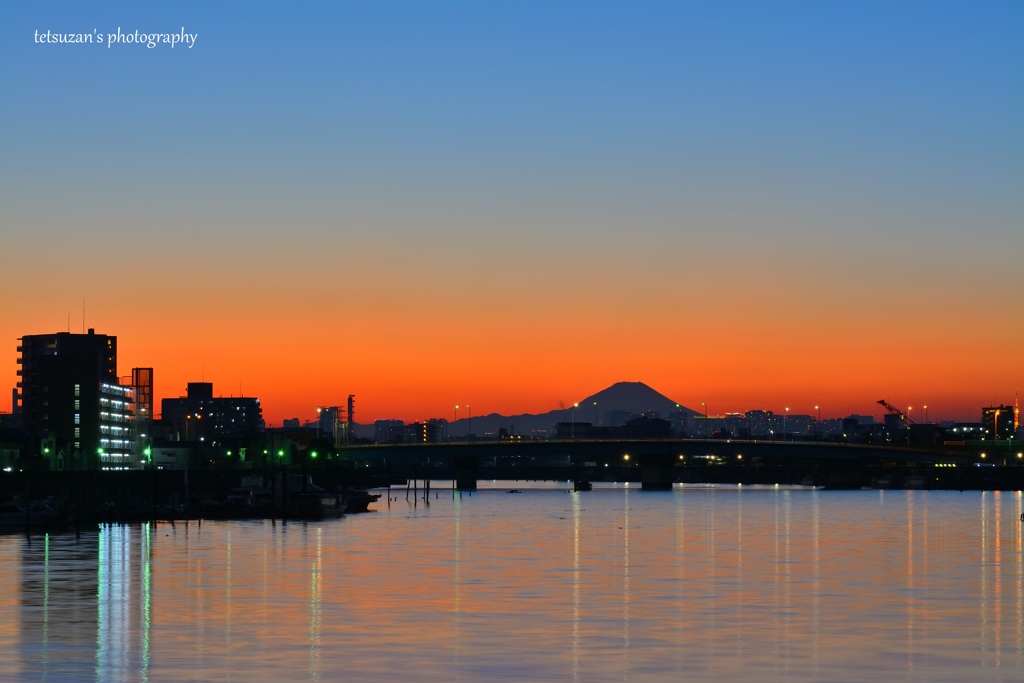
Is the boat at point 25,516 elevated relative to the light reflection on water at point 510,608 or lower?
lower

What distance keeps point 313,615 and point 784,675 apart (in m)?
25.1

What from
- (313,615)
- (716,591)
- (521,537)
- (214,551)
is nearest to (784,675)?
(313,615)

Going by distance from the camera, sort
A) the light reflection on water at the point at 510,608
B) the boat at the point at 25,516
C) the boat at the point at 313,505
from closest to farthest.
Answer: the light reflection on water at the point at 510,608 → the boat at the point at 25,516 → the boat at the point at 313,505

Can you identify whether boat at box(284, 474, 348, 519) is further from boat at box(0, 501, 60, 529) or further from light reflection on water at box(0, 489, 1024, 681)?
light reflection on water at box(0, 489, 1024, 681)

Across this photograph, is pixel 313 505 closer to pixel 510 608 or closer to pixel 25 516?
pixel 25 516

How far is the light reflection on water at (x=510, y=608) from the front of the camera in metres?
51.9

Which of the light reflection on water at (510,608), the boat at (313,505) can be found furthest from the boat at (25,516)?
the boat at (313,505)

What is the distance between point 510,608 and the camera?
71500mm

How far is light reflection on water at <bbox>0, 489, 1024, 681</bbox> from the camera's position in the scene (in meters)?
51.9

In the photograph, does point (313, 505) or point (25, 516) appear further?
point (313, 505)

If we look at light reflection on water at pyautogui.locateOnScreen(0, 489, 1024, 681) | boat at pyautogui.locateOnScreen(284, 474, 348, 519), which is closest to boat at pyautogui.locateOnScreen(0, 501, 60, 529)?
light reflection on water at pyautogui.locateOnScreen(0, 489, 1024, 681)

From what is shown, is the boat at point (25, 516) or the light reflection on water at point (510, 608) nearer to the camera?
the light reflection on water at point (510, 608)

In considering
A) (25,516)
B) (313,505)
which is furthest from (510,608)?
(313,505)

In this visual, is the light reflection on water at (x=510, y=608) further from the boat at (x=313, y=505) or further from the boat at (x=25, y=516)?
the boat at (x=313, y=505)
